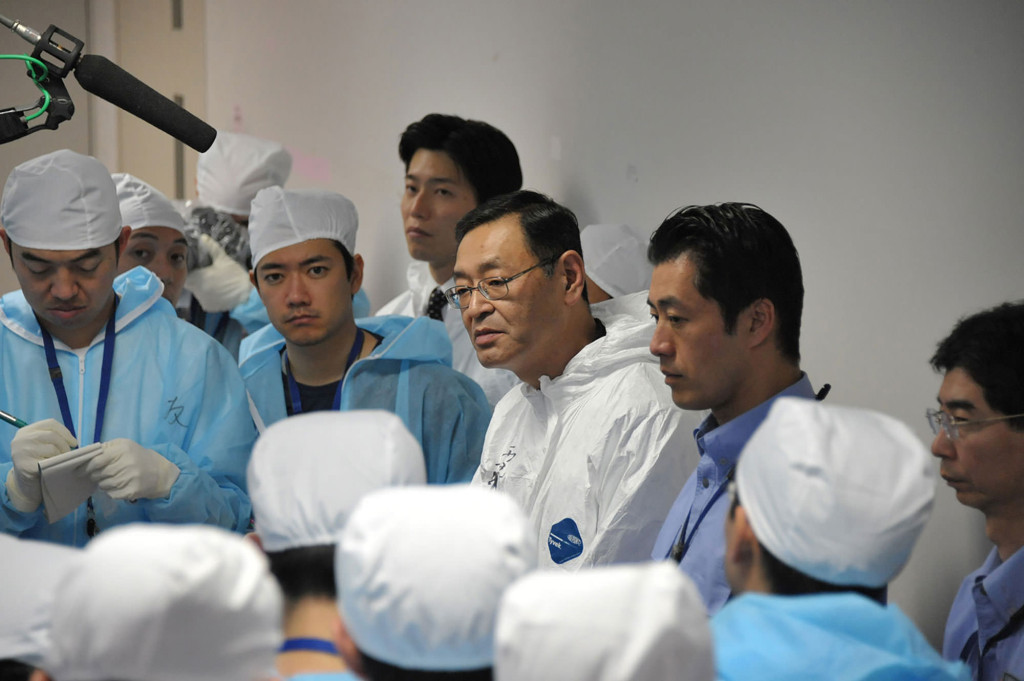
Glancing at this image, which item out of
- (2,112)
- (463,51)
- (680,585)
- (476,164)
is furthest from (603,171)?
(680,585)

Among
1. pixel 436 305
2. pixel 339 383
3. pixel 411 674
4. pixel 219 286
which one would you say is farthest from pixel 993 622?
pixel 219 286

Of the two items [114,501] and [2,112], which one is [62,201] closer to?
[2,112]

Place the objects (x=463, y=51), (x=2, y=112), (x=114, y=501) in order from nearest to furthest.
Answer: (x=2, y=112) → (x=114, y=501) → (x=463, y=51)

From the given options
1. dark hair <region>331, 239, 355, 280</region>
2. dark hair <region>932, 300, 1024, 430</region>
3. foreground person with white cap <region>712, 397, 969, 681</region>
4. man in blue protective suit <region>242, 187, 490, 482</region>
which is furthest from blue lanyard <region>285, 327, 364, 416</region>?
foreground person with white cap <region>712, 397, 969, 681</region>

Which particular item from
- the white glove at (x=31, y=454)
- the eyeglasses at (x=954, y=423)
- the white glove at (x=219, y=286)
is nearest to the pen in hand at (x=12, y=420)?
the white glove at (x=31, y=454)

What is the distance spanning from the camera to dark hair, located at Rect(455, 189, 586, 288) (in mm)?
2250

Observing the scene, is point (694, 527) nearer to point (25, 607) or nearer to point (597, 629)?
point (597, 629)

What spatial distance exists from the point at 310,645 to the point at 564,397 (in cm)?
108

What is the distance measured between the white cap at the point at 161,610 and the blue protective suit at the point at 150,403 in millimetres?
1191

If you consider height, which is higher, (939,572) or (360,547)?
(360,547)

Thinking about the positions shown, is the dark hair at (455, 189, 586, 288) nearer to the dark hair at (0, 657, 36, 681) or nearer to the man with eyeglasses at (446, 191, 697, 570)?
the man with eyeglasses at (446, 191, 697, 570)

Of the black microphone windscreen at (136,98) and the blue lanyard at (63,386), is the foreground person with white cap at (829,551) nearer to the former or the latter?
the black microphone windscreen at (136,98)

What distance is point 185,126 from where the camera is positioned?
1851 millimetres

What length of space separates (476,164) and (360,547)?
2.40 metres
